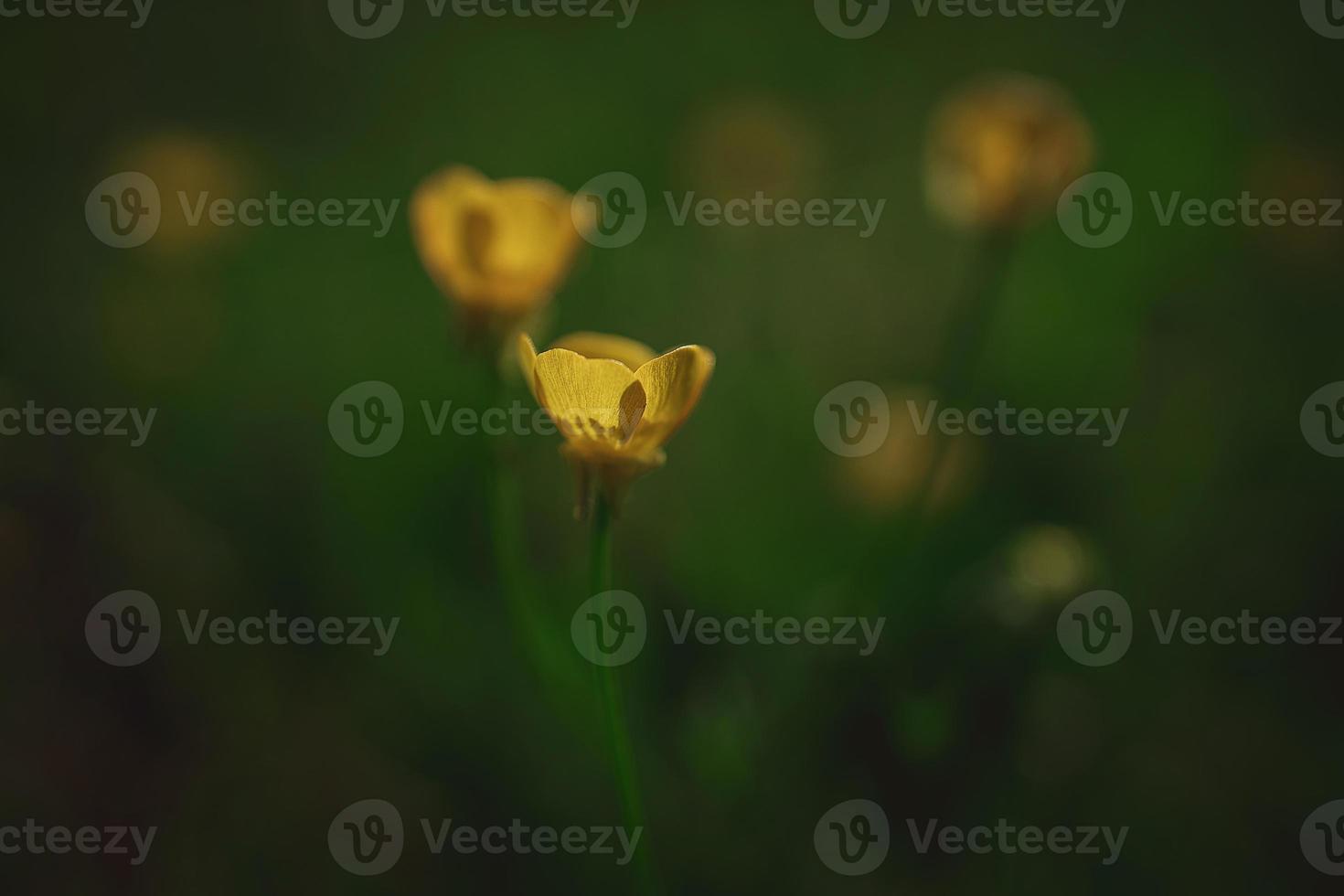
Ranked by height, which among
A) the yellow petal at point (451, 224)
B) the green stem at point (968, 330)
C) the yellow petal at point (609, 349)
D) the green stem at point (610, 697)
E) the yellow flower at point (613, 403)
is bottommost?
the green stem at point (610, 697)

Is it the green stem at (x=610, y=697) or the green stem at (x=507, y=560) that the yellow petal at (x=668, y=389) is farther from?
the green stem at (x=507, y=560)

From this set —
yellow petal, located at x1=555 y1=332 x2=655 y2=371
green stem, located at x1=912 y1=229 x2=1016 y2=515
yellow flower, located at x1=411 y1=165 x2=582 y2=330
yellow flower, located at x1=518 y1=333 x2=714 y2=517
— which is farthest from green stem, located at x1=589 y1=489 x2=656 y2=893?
green stem, located at x1=912 y1=229 x2=1016 y2=515

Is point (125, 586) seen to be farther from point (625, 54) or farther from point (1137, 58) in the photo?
point (1137, 58)

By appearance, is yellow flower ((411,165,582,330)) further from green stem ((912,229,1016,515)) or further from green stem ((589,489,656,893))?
green stem ((912,229,1016,515))

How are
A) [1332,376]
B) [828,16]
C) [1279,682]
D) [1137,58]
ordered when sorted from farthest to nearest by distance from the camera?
[828,16] < [1137,58] < [1332,376] < [1279,682]

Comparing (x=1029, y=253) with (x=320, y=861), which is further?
(x=1029, y=253)

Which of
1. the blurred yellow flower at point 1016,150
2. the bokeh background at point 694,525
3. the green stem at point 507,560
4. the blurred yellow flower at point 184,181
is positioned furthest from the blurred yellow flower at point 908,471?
the blurred yellow flower at point 184,181

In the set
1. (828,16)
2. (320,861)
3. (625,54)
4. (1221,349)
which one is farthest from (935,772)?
(828,16)
